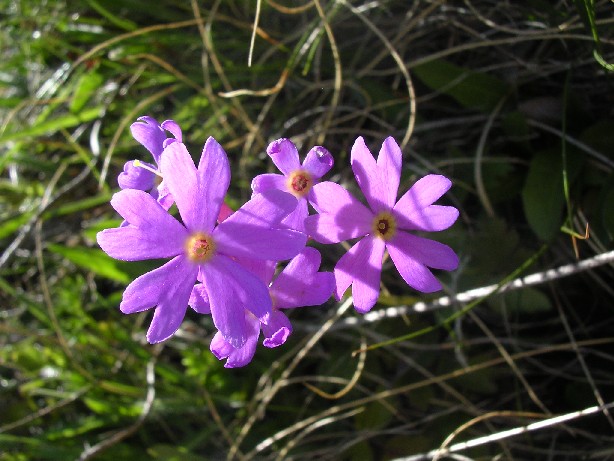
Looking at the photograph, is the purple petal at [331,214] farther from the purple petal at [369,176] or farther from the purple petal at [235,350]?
the purple petal at [235,350]

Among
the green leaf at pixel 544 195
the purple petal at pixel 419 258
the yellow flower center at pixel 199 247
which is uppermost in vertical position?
the yellow flower center at pixel 199 247

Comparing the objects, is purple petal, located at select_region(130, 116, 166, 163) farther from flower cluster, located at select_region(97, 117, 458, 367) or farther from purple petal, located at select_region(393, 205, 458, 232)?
purple petal, located at select_region(393, 205, 458, 232)

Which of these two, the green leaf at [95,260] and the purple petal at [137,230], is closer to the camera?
the purple petal at [137,230]

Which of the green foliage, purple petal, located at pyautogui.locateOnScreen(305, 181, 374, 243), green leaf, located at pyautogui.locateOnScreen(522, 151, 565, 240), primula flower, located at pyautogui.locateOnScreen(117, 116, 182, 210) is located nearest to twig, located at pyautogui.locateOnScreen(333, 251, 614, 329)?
the green foliage

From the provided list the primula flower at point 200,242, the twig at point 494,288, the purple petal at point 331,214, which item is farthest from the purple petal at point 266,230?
the twig at point 494,288

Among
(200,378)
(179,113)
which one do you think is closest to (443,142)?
(179,113)

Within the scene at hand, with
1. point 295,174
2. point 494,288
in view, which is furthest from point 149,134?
point 494,288

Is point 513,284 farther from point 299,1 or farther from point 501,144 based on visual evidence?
point 299,1
